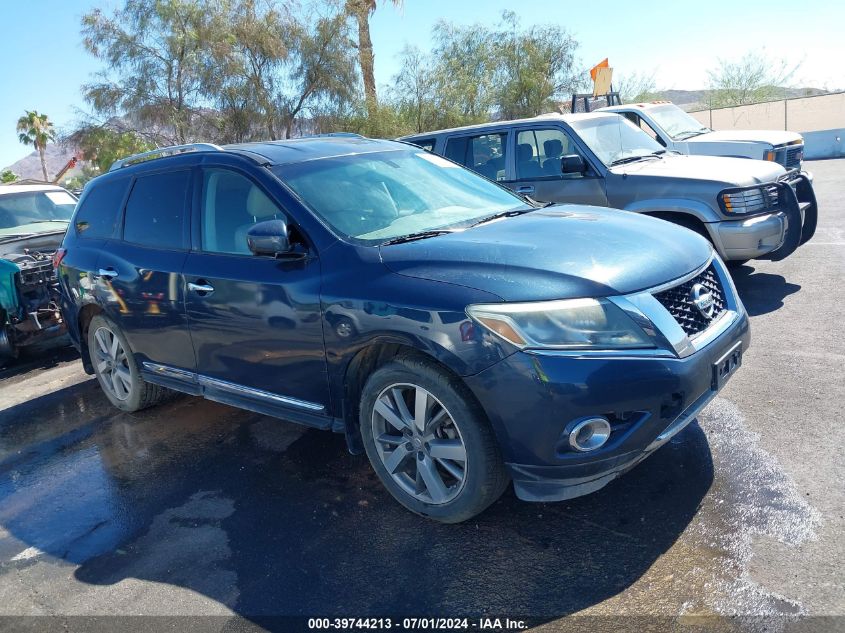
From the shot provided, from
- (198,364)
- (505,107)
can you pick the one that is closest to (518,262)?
(198,364)

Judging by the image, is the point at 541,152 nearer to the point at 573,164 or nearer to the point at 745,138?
the point at 573,164

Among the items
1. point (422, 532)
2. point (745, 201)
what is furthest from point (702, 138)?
point (422, 532)

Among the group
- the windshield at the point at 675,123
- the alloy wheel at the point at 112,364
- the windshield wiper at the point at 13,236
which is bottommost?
the alloy wheel at the point at 112,364

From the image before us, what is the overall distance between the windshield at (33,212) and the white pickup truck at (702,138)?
26.0 feet

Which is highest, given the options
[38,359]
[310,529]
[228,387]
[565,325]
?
[565,325]

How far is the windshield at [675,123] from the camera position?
11.3 metres

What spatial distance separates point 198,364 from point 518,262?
2276mm

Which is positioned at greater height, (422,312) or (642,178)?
(642,178)

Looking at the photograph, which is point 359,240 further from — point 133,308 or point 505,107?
point 505,107

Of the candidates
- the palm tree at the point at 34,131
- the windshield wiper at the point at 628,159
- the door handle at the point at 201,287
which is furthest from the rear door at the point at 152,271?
the palm tree at the point at 34,131

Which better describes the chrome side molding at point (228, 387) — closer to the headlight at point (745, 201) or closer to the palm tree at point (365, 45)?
the headlight at point (745, 201)

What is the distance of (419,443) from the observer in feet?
10.9

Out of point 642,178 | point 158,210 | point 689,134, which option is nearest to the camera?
point 158,210

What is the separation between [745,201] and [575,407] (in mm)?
4485
